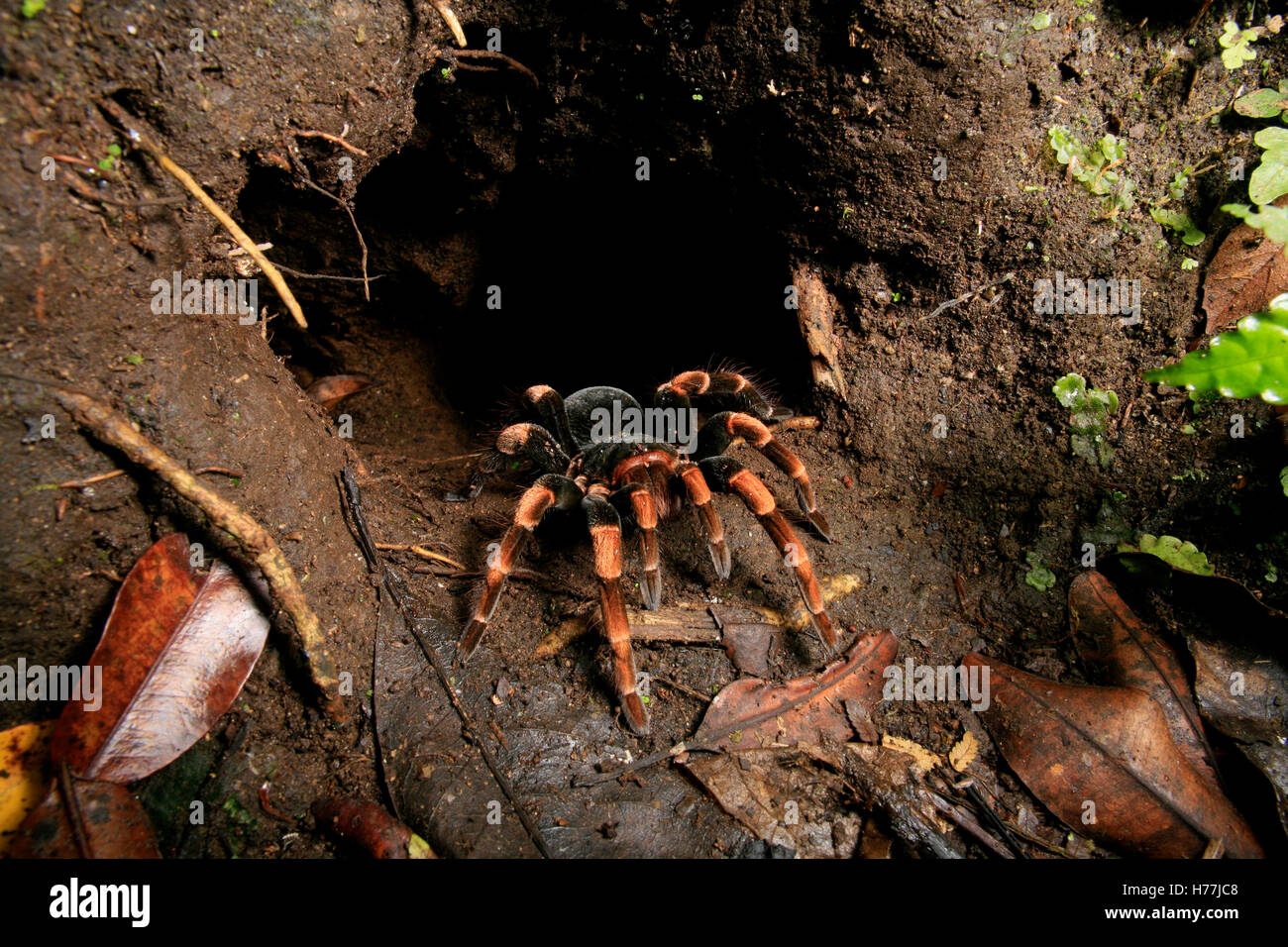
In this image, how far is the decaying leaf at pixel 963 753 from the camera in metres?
2.69

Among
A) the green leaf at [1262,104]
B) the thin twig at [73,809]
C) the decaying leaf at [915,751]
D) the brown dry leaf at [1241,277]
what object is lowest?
the decaying leaf at [915,751]

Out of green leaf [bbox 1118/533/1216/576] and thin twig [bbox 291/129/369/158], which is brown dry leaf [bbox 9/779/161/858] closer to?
thin twig [bbox 291/129/369/158]

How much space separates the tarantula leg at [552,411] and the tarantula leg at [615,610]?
1298 mm

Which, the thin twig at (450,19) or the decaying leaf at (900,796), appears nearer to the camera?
the decaying leaf at (900,796)

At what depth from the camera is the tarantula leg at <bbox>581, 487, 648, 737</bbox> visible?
9.36ft

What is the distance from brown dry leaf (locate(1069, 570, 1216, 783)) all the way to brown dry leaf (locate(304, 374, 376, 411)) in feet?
17.1

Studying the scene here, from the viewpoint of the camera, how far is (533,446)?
3982mm

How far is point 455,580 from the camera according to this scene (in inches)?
136

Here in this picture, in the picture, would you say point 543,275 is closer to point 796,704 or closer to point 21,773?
point 796,704

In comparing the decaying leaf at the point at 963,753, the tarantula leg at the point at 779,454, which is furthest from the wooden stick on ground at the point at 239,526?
the decaying leaf at the point at 963,753

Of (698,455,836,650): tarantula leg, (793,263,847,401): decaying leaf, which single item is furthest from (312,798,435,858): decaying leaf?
(793,263,847,401): decaying leaf

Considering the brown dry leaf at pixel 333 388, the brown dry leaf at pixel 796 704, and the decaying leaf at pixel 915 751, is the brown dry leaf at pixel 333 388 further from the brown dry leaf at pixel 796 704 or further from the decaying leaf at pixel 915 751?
the decaying leaf at pixel 915 751

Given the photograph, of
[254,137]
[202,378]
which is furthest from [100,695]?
[254,137]
